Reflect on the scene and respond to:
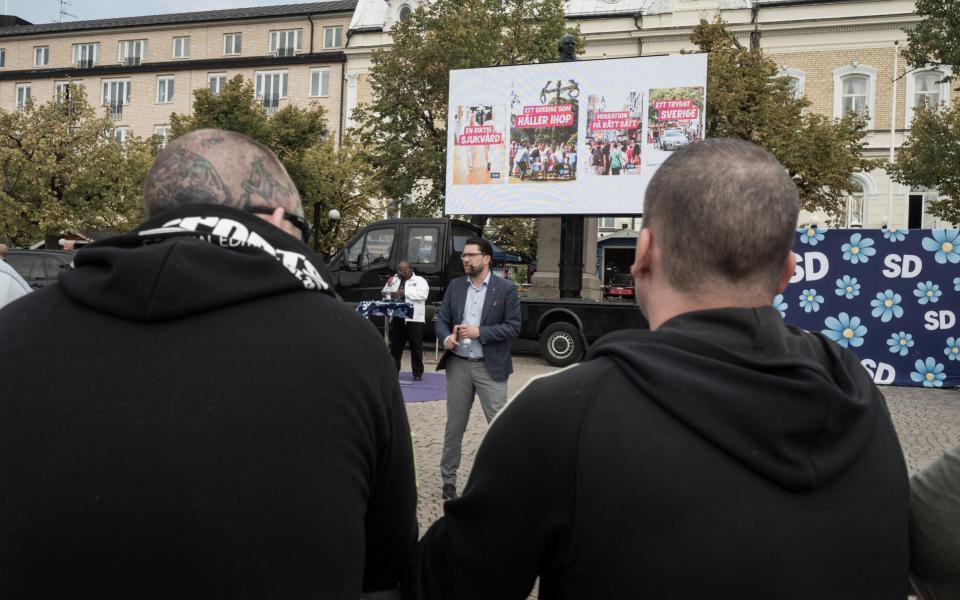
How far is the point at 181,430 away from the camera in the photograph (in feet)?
4.26

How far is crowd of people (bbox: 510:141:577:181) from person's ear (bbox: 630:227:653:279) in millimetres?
15907

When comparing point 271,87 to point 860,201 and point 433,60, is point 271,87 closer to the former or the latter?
point 433,60

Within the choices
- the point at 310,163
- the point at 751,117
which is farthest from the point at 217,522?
the point at 310,163

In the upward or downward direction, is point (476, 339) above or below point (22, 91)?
below

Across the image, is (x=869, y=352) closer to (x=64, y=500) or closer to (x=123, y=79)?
(x=64, y=500)

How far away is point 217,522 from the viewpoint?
1298mm

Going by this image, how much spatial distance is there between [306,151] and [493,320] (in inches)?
1098

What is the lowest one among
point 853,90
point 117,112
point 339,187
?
point 339,187

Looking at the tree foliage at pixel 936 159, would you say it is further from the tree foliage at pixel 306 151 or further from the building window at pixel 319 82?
the building window at pixel 319 82

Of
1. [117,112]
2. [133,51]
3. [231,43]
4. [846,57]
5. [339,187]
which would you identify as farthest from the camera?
[133,51]

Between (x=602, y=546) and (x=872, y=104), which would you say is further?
(x=872, y=104)

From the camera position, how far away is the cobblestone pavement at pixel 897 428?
254 inches

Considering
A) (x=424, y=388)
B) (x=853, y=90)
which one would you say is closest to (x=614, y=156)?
(x=424, y=388)

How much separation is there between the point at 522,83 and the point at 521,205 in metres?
2.60
